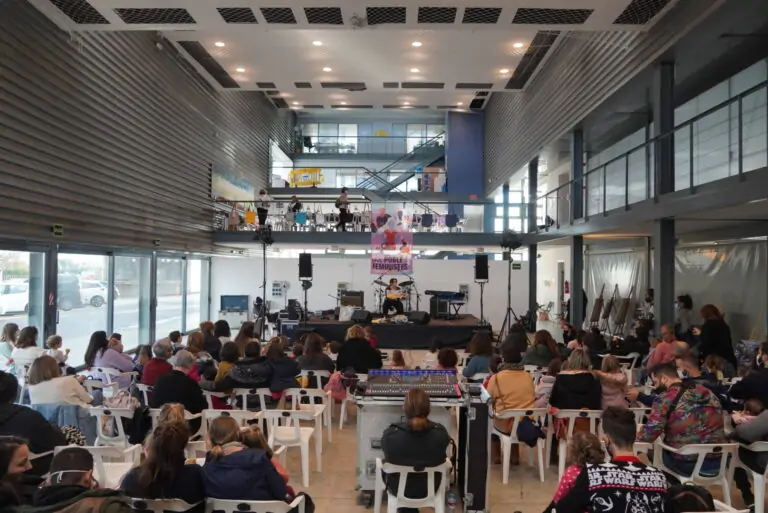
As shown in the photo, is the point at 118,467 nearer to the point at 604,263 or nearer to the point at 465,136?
the point at 604,263

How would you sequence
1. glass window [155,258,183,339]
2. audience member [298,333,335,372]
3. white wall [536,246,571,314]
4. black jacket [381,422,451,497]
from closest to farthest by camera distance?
black jacket [381,422,451,497] → audience member [298,333,335,372] → glass window [155,258,183,339] → white wall [536,246,571,314]

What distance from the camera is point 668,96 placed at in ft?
25.7

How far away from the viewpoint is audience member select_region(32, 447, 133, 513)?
216cm

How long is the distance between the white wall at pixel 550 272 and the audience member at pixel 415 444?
52.8 ft

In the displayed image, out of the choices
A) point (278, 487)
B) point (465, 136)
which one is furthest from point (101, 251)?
point (465, 136)

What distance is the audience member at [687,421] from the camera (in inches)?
146

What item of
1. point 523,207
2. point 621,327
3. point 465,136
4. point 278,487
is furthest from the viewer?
point 465,136

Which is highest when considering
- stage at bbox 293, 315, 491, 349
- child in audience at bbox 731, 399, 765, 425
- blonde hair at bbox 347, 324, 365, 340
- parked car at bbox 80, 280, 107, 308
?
parked car at bbox 80, 280, 107, 308

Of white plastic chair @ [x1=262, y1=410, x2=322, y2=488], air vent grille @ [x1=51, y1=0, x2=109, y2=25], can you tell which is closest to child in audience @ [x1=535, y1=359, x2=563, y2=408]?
white plastic chair @ [x1=262, y1=410, x2=322, y2=488]

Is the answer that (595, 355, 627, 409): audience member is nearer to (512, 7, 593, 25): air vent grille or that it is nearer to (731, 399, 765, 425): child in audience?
(731, 399, 765, 425): child in audience

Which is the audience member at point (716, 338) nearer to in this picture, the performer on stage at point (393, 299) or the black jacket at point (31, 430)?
the black jacket at point (31, 430)

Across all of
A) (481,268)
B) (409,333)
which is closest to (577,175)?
(481,268)

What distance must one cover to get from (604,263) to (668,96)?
9113mm

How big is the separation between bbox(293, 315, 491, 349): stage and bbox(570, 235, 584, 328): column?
2.40 metres
